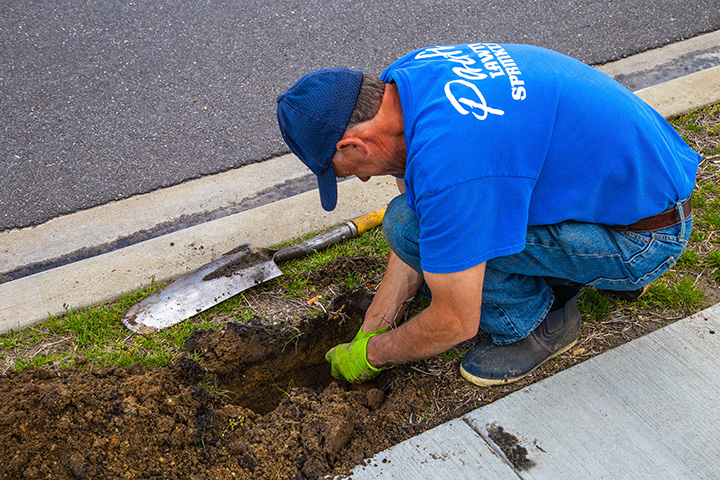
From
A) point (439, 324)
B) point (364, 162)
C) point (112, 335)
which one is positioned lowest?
point (112, 335)

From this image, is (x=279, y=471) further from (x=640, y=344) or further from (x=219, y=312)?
(x=640, y=344)

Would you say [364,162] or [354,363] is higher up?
[364,162]

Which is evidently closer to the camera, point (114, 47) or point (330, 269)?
point (330, 269)

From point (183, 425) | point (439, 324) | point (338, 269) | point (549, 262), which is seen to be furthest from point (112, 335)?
point (549, 262)

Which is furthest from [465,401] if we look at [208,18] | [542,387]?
[208,18]

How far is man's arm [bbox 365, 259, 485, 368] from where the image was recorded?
160 cm

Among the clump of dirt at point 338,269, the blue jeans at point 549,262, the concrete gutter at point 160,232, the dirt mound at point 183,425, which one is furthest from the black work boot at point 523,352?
the concrete gutter at point 160,232

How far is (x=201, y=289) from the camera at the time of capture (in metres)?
2.52

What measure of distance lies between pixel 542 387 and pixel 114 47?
149 inches

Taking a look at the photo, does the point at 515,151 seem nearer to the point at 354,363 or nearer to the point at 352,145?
the point at 352,145

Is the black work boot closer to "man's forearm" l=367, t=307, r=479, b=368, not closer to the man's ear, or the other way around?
"man's forearm" l=367, t=307, r=479, b=368

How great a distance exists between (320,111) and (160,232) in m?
1.65

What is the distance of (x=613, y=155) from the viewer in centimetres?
167

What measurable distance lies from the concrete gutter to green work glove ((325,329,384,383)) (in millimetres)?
864
